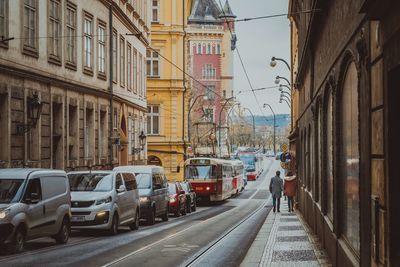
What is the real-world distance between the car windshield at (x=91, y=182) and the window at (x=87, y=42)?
12.6 metres

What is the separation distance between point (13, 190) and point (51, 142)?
12931mm

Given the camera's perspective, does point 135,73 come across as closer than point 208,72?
Yes

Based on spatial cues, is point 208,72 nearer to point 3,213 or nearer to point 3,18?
point 3,18

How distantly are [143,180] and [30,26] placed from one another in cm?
700

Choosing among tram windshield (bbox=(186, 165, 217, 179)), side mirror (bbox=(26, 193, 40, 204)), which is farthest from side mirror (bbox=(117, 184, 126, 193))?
tram windshield (bbox=(186, 165, 217, 179))

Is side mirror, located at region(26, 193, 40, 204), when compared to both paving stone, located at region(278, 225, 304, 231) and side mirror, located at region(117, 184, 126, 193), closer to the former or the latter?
side mirror, located at region(117, 184, 126, 193)

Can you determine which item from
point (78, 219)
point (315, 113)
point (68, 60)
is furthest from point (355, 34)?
point (68, 60)

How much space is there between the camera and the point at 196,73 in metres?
156

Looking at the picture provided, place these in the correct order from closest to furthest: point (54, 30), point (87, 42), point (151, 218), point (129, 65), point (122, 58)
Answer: point (151, 218) → point (54, 30) → point (87, 42) → point (122, 58) → point (129, 65)

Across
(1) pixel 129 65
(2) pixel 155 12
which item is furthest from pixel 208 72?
(1) pixel 129 65

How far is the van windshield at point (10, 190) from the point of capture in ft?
55.6

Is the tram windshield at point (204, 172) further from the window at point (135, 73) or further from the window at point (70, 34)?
the window at point (70, 34)

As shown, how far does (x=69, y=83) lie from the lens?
32.1m

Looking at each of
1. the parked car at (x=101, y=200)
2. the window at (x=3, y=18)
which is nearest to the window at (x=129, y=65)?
the window at (x=3, y=18)
